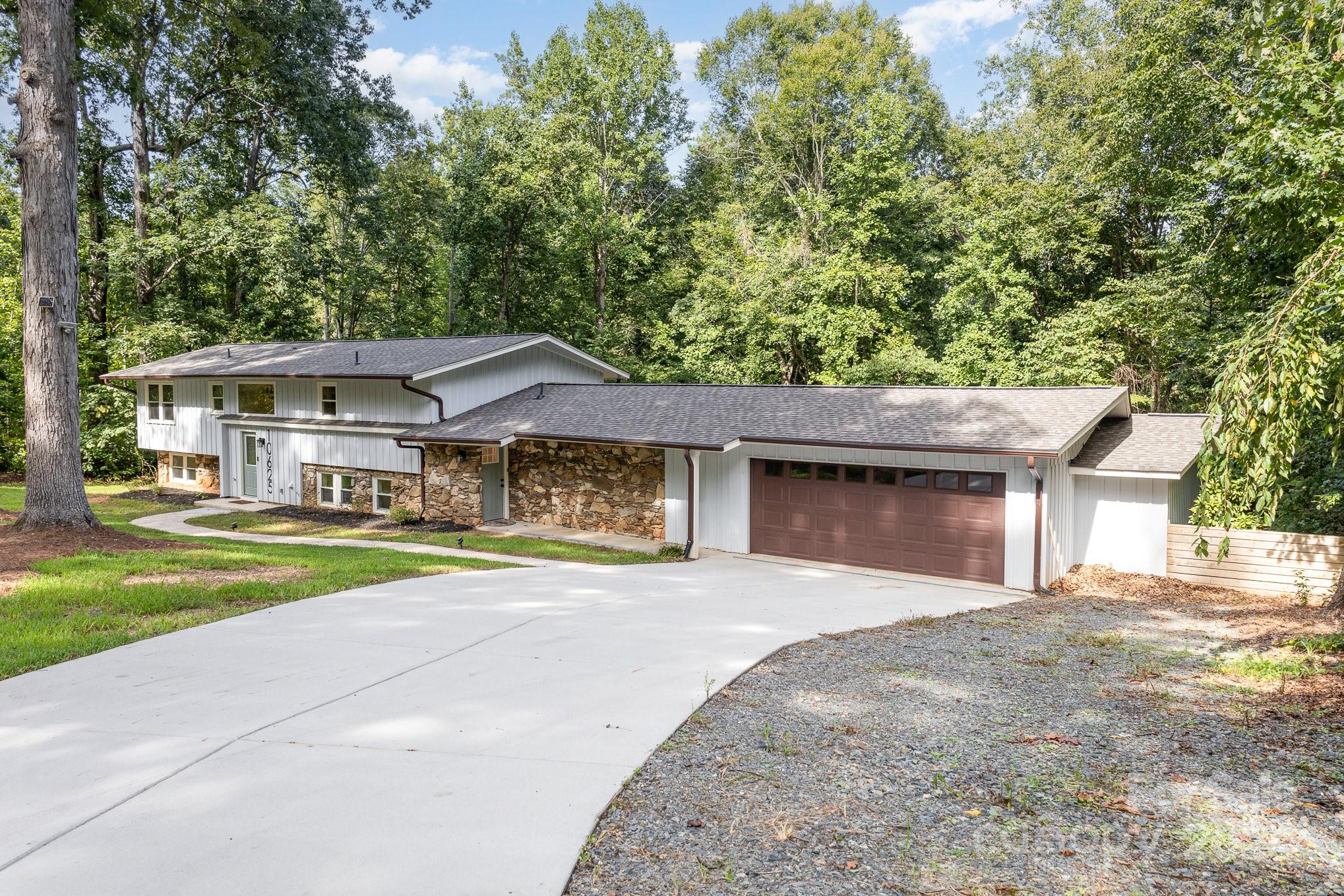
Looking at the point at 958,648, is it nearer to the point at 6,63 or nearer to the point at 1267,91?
the point at 1267,91

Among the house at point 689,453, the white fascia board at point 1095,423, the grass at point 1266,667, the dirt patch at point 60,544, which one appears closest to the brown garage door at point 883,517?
the house at point 689,453

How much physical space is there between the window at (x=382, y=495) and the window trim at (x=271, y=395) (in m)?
4.12

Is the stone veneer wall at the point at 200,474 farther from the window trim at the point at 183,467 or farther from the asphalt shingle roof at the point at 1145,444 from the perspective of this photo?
the asphalt shingle roof at the point at 1145,444

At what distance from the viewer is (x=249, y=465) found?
20.5m

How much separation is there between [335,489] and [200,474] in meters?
6.14

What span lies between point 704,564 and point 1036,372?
1372 cm

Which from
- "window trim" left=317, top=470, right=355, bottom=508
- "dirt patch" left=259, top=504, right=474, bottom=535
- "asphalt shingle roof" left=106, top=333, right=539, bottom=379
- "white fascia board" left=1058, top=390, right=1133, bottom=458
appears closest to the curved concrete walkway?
"dirt patch" left=259, top=504, right=474, bottom=535

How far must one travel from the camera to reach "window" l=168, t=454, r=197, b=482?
22.4 metres

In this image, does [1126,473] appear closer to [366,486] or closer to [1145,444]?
[1145,444]

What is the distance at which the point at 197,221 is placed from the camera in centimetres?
2333

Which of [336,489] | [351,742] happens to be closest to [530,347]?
[336,489]

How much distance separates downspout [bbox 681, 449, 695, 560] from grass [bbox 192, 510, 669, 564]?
0.26 metres

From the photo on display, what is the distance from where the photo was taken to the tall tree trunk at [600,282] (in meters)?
28.7

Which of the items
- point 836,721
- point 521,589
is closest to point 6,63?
point 521,589
